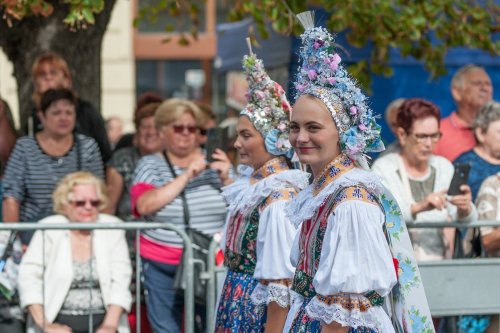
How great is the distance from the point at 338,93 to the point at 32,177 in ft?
11.1

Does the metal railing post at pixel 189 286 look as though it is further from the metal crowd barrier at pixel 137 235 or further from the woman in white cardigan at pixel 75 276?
the woman in white cardigan at pixel 75 276

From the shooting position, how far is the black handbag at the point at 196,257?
7000mm

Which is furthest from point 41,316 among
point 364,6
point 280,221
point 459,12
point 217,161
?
point 459,12

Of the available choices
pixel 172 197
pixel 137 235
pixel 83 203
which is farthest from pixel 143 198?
pixel 137 235

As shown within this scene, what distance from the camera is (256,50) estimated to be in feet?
34.5

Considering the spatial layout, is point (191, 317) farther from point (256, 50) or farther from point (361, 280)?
point (256, 50)

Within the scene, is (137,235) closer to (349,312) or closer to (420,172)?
(420,172)

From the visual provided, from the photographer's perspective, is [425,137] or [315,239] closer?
[315,239]

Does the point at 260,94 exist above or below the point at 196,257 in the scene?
above

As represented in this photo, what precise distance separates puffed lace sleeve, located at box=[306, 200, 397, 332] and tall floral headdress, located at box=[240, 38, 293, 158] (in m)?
1.20

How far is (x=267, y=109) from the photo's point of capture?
562 cm

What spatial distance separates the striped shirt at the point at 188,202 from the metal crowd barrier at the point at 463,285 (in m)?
1.32

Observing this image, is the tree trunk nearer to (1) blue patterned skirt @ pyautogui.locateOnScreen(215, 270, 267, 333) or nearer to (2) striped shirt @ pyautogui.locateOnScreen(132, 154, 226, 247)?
(2) striped shirt @ pyautogui.locateOnScreen(132, 154, 226, 247)

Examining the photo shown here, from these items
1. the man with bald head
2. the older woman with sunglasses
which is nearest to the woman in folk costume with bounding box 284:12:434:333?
the older woman with sunglasses
